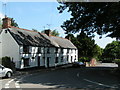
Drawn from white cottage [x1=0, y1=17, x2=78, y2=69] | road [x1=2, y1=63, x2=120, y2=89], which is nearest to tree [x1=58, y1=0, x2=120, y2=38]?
road [x1=2, y1=63, x2=120, y2=89]

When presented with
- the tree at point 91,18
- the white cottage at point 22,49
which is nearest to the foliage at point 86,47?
the white cottage at point 22,49

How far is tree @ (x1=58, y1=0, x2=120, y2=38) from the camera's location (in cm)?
1576

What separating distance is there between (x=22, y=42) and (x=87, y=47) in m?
31.5

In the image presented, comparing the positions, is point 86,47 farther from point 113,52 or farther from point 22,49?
point 113,52

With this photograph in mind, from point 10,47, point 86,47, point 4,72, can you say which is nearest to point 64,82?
point 4,72

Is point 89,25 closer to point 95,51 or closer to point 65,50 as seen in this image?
point 65,50

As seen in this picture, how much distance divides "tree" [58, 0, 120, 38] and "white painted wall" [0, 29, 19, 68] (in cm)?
970

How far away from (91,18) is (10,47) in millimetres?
15224

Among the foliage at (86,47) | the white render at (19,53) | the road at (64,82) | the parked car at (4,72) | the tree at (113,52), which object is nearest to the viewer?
the road at (64,82)

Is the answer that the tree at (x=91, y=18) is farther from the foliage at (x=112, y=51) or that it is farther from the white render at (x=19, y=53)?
the foliage at (x=112, y=51)

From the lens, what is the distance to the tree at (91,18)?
15.8 m

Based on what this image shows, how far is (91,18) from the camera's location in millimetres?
18641

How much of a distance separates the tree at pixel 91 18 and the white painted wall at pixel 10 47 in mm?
9702

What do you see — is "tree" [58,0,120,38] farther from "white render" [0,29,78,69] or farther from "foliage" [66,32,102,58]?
"foliage" [66,32,102,58]
